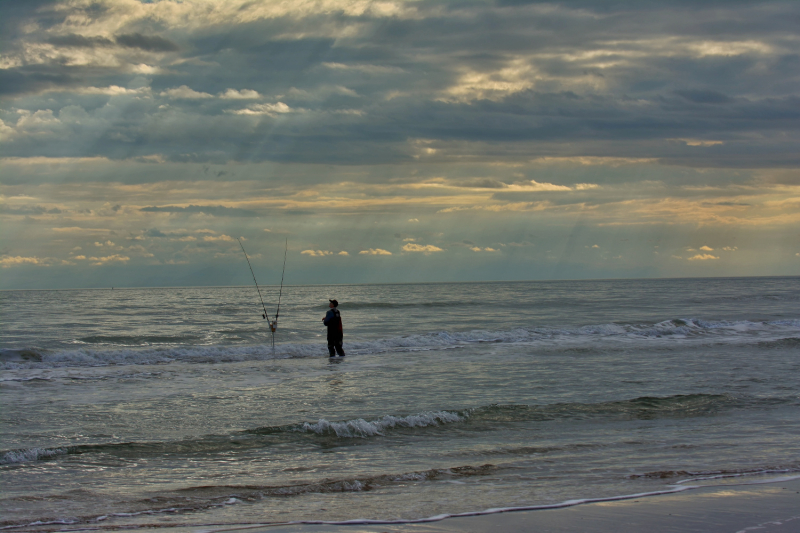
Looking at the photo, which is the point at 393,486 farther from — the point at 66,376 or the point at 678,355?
the point at 678,355

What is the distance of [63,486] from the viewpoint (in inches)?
241

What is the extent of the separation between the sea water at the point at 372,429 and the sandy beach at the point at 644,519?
0.31m

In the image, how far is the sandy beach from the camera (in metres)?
4.50

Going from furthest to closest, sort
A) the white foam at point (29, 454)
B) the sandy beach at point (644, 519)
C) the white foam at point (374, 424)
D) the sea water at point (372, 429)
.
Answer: the white foam at point (374, 424) < the white foam at point (29, 454) < the sea water at point (372, 429) < the sandy beach at point (644, 519)

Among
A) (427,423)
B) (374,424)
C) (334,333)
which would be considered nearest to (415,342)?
(334,333)

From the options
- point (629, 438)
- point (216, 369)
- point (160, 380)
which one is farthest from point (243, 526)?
point (216, 369)

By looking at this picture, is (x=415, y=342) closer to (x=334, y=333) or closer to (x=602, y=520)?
(x=334, y=333)

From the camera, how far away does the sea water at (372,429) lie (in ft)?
18.4

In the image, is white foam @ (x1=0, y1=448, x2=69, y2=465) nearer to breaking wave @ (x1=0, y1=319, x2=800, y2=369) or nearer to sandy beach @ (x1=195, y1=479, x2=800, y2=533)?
sandy beach @ (x1=195, y1=479, x2=800, y2=533)

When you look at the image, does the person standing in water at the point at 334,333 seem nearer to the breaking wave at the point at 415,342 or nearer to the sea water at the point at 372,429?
the sea water at the point at 372,429

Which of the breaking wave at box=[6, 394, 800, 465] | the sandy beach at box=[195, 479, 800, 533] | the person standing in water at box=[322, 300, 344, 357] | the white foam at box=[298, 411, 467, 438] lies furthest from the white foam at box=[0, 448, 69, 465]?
the person standing in water at box=[322, 300, 344, 357]

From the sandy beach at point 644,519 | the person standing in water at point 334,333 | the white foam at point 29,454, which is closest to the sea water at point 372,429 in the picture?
the white foam at point 29,454

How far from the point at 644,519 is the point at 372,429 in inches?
176

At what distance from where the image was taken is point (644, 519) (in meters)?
4.72
